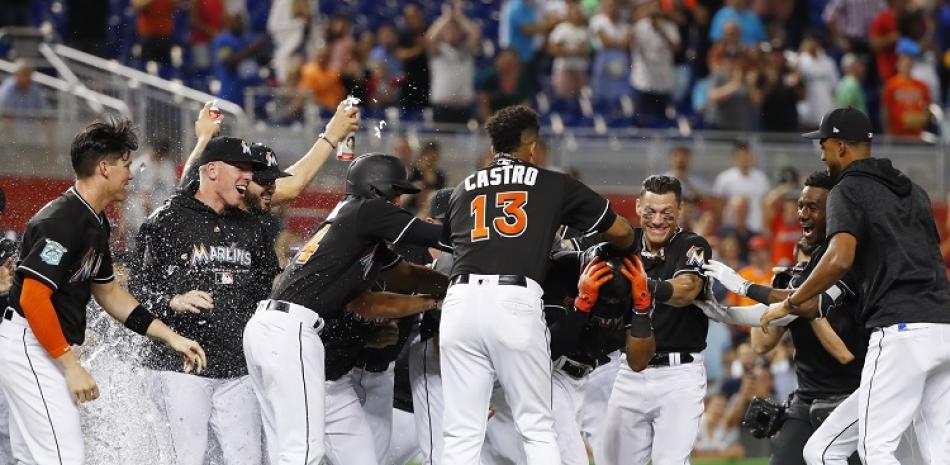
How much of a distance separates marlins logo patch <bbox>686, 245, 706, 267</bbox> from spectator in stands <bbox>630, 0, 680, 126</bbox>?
29.1ft

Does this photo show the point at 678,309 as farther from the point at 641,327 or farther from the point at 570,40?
the point at 570,40

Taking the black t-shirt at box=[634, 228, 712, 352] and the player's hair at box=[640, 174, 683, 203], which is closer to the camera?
the black t-shirt at box=[634, 228, 712, 352]

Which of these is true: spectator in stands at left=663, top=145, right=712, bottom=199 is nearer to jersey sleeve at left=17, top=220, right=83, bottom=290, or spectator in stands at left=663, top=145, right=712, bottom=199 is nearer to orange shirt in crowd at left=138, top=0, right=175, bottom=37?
orange shirt in crowd at left=138, top=0, right=175, bottom=37

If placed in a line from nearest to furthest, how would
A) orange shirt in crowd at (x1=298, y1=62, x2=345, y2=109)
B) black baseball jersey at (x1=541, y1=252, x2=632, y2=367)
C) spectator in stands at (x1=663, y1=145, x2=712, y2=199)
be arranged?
black baseball jersey at (x1=541, y1=252, x2=632, y2=367) → spectator in stands at (x1=663, y1=145, x2=712, y2=199) → orange shirt in crowd at (x1=298, y1=62, x2=345, y2=109)

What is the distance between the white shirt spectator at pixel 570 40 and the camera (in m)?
16.8

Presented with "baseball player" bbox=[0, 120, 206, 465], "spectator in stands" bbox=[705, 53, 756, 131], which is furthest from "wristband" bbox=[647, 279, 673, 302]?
"spectator in stands" bbox=[705, 53, 756, 131]

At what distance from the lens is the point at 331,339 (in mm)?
7965

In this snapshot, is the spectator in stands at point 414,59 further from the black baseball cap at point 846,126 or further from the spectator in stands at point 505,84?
the black baseball cap at point 846,126

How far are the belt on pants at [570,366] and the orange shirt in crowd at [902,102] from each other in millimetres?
10520

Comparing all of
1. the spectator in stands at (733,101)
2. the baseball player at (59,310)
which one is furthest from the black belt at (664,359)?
the spectator in stands at (733,101)

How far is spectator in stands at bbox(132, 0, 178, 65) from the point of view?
15.7 metres

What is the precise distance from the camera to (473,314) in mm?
7121

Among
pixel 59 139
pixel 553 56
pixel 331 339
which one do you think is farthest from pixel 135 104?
pixel 331 339

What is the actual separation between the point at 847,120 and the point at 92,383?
422 cm
